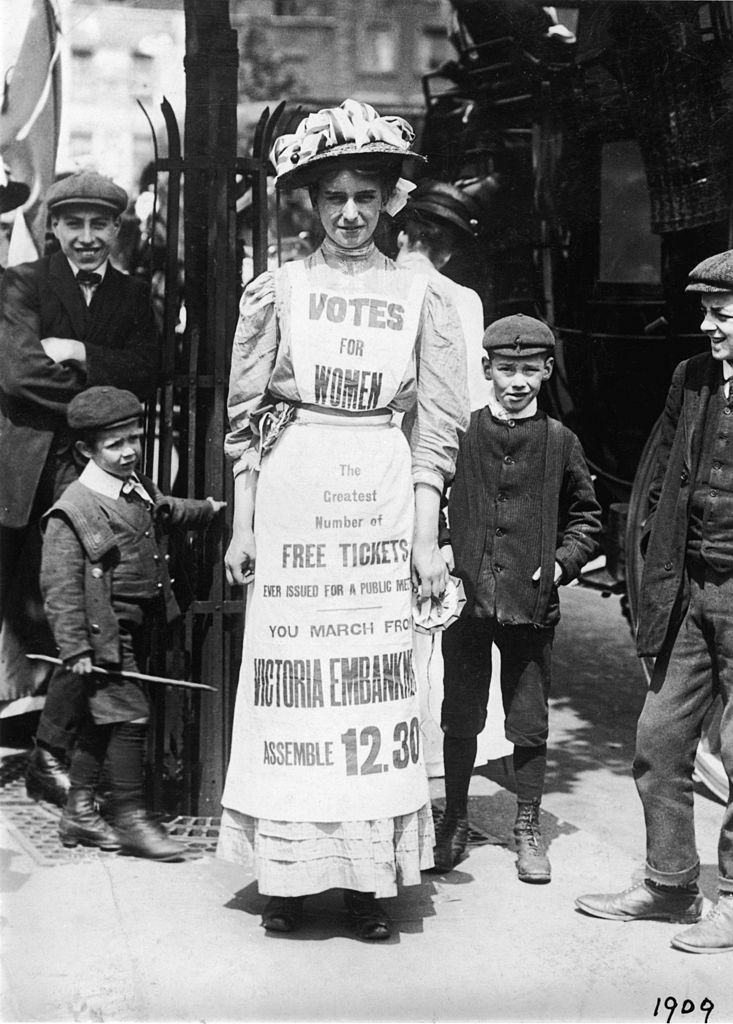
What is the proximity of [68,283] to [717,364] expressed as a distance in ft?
7.98

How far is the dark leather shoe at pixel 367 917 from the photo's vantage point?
3910mm

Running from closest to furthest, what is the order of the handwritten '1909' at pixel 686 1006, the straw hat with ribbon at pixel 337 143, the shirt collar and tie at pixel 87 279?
the handwritten '1909' at pixel 686 1006 → the straw hat with ribbon at pixel 337 143 → the shirt collar and tie at pixel 87 279

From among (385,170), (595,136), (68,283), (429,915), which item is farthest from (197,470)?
(595,136)

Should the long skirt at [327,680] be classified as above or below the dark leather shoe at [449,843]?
above

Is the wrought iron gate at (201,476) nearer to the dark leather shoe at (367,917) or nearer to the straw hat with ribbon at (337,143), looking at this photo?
the straw hat with ribbon at (337,143)

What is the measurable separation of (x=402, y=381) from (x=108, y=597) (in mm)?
1287

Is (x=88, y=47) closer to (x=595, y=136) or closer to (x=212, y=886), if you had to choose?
(x=595, y=136)

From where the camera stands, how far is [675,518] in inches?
160

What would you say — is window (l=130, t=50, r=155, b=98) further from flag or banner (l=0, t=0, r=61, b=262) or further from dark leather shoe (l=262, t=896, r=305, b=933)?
dark leather shoe (l=262, t=896, r=305, b=933)

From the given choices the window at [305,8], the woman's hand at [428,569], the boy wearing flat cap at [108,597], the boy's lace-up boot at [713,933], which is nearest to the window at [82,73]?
Answer: the window at [305,8]

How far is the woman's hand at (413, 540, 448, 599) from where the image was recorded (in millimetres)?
4023

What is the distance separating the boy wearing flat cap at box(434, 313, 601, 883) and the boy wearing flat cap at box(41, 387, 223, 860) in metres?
1.02

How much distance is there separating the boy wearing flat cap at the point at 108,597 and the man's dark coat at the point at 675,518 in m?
1.64

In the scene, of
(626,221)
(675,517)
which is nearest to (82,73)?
(626,221)
